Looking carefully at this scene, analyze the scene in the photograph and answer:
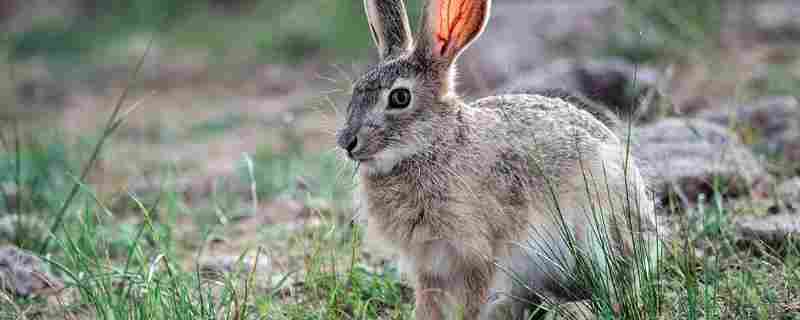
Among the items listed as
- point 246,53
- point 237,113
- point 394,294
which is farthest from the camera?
point 246,53

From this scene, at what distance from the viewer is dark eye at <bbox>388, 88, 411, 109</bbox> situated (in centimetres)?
334

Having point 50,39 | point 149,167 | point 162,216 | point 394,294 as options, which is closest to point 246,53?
point 50,39

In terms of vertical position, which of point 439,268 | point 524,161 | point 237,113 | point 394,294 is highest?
point 524,161

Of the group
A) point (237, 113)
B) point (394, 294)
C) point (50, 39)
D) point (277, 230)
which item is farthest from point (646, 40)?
point (50, 39)

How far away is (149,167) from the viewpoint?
6.62m

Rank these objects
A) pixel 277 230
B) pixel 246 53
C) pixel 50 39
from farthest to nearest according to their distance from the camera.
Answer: pixel 50 39
pixel 246 53
pixel 277 230

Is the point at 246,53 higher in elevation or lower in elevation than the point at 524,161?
lower

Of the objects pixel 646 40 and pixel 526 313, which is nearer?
pixel 526 313

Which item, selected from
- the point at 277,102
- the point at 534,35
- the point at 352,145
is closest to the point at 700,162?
the point at 352,145

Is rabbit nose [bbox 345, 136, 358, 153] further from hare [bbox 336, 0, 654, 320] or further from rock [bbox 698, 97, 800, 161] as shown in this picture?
rock [bbox 698, 97, 800, 161]

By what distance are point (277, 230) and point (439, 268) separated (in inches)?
59.1

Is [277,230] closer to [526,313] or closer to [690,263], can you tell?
[526,313]

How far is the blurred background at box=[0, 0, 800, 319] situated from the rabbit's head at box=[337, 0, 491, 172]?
0.75 feet

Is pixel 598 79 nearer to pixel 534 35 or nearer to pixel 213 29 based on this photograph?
pixel 534 35
